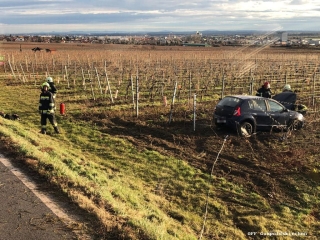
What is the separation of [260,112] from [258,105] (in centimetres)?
25

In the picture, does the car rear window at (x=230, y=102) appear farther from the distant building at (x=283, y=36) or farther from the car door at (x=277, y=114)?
the distant building at (x=283, y=36)

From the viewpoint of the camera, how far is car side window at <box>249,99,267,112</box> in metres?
12.8

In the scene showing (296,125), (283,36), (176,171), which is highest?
(283,36)

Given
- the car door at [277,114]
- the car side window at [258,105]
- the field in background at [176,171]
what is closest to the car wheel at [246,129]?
the field in background at [176,171]

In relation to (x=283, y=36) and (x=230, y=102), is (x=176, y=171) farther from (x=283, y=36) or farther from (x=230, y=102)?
(x=283, y=36)

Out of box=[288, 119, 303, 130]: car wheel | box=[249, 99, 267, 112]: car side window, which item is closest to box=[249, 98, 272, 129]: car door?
box=[249, 99, 267, 112]: car side window

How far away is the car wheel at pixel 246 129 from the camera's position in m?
12.5

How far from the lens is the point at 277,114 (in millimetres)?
13102

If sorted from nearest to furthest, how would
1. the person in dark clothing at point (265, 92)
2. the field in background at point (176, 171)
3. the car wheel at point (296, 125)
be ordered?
the field in background at point (176, 171)
the car wheel at point (296, 125)
the person in dark clothing at point (265, 92)

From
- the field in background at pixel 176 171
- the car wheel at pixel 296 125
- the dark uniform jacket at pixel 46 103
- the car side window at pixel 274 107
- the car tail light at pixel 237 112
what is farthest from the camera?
the car wheel at pixel 296 125

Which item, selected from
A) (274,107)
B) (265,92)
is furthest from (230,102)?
(265,92)

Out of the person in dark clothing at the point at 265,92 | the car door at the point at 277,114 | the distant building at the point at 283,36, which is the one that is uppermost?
the distant building at the point at 283,36

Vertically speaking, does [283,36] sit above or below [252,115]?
above

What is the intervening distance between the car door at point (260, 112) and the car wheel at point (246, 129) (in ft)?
0.97
